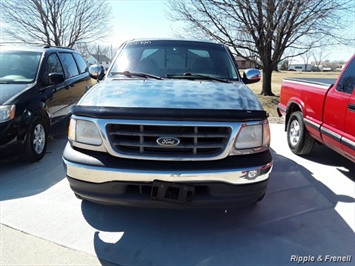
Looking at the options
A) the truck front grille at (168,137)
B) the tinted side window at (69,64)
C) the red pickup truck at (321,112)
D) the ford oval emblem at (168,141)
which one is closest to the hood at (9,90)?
Result: the tinted side window at (69,64)

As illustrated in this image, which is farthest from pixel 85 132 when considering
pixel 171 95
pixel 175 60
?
pixel 175 60

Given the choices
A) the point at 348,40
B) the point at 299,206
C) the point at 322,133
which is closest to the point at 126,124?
the point at 299,206

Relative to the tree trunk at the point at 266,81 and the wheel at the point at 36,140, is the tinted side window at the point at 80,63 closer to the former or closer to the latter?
the wheel at the point at 36,140

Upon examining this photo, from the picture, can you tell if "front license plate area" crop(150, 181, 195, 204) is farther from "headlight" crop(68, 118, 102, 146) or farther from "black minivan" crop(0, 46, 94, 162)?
"black minivan" crop(0, 46, 94, 162)

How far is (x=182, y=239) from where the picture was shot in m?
2.78

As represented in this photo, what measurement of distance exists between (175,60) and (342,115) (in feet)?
7.44

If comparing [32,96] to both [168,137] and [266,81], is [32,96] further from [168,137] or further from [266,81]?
[266,81]

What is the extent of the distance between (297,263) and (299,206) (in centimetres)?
104

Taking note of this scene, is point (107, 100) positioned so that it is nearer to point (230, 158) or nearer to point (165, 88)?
point (165, 88)

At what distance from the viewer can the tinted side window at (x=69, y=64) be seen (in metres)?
6.25

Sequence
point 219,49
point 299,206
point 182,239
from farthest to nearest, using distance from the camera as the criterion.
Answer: point 219,49, point 299,206, point 182,239

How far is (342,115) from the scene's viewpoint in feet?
12.7

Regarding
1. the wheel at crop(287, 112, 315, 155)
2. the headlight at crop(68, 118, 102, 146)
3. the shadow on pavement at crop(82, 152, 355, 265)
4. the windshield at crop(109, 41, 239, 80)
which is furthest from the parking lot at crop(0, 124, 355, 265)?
the windshield at crop(109, 41, 239, 80)

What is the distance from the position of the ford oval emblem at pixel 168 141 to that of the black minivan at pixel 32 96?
109 inches
